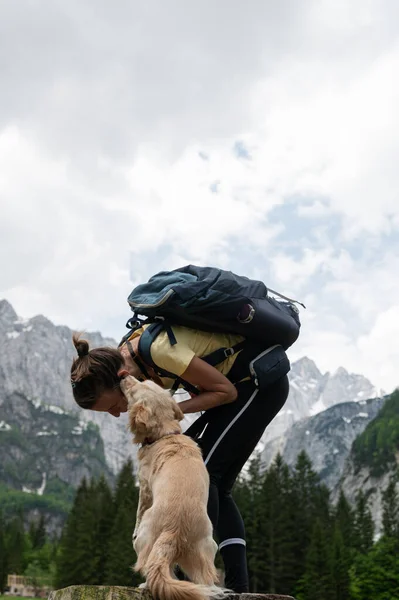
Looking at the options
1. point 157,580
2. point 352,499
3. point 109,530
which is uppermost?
point 352,499

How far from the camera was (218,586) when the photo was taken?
6.12m

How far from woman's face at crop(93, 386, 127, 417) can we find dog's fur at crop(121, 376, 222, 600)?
0.23 metres

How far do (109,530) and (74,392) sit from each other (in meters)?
73.8

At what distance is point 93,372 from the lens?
7.32m

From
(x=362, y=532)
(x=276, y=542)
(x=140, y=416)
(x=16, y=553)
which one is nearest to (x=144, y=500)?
(x=140, y=416)

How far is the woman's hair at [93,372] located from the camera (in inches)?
289

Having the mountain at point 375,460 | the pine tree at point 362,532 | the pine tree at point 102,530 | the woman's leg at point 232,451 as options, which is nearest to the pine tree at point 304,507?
the pine tree at point 362,532

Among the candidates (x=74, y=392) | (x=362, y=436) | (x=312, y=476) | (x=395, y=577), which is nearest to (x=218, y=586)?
(x=74, y=392)

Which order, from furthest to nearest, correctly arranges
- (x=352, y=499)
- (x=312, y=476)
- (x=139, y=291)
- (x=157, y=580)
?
(x=352, y=499) → (x=312, y=476) → (x=139, y=291) → (x=157, y=580)

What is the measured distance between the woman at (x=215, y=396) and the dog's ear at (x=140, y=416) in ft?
1.36

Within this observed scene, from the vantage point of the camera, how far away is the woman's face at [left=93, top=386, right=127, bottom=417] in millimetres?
7441

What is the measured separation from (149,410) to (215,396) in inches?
28.0

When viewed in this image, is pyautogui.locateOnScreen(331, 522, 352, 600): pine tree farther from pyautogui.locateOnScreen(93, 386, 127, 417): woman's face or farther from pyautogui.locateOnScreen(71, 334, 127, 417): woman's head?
pyautogui.locateOnScreen(71, 334, 127, 417): woman's head

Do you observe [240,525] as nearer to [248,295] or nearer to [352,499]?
[248,295]
